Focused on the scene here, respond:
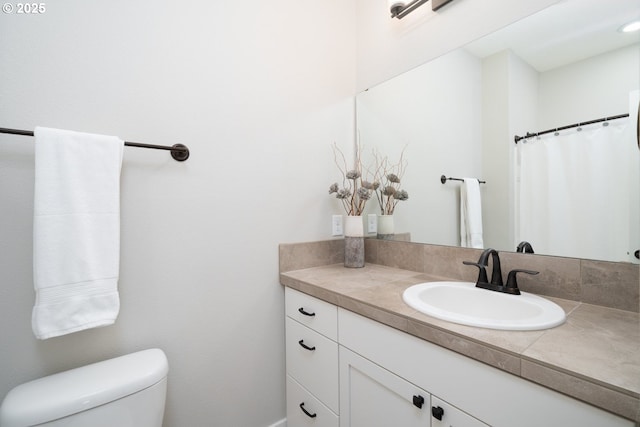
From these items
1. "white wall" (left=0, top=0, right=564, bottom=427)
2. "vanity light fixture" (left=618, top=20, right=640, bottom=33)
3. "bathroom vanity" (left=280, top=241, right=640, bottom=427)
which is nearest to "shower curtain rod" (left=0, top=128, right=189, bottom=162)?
"white wall" (left=0, top=0, right=564, bottom=427)

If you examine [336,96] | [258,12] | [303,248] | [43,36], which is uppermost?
[258,12]

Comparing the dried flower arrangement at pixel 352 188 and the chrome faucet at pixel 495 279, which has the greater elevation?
the dried flower arrangement at pixel 352 188

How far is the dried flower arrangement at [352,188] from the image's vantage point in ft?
4.77

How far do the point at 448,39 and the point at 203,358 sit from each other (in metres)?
1.79

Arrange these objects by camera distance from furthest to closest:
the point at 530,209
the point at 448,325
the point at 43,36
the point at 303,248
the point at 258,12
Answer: the point at 303,248
the point at 258,12
the point at 530,209
the point at 43,36
the point at 448,325

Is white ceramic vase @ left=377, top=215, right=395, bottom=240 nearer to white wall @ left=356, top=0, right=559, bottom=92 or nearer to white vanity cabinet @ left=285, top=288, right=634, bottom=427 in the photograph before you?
white vanity cabinet @ left=285, top=288, right=634, bottom=427

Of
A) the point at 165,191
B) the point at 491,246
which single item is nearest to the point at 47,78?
the point at 165,191

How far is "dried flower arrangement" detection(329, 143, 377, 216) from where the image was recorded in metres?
1.46

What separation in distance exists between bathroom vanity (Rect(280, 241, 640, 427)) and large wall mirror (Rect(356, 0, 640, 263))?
327mm

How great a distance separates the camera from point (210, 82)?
3.85ft

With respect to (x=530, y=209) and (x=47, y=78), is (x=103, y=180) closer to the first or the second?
(x=47, y=78)

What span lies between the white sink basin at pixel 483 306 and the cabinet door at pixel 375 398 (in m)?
0.24

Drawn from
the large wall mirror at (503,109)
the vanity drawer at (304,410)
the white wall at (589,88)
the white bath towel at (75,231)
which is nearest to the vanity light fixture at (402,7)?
the large wall mirror at (503,109)

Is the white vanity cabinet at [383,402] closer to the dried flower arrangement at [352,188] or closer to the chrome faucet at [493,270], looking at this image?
the chrome faucet at [493,270]
